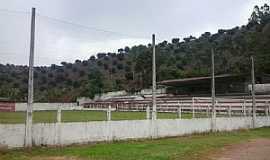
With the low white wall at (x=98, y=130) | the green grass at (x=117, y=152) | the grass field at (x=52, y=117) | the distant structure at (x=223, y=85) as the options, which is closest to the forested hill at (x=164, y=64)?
the distant structure at (x=223, y=85)

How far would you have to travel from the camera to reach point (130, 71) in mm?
104750

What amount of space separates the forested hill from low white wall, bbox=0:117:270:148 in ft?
139

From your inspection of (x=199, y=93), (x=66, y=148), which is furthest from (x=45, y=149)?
(x=199, y=93)

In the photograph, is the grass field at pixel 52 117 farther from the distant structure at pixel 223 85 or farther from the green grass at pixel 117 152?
the distant structure at pixel 223 85

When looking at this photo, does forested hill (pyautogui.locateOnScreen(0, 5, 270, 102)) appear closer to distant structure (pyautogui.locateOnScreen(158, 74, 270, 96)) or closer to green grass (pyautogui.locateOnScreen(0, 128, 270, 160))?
distant structure (pyautogui.locateOnScreen(158, 74, 270, 96))

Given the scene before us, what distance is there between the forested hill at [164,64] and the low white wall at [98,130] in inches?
1662

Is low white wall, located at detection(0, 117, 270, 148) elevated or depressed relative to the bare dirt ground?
elevated

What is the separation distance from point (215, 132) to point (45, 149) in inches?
571

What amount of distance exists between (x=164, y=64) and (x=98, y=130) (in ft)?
236

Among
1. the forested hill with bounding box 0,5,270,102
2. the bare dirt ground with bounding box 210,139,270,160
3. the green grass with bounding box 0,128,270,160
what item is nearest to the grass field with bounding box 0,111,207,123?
the green grass with bounding box 0,128,270,160

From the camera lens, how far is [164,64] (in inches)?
3536

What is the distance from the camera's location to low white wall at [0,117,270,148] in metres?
15.3

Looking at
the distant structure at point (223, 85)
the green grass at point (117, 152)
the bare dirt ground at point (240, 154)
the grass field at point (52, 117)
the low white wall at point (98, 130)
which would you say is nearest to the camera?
the green grass at point (117, 152)

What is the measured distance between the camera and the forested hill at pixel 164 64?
251 feet
